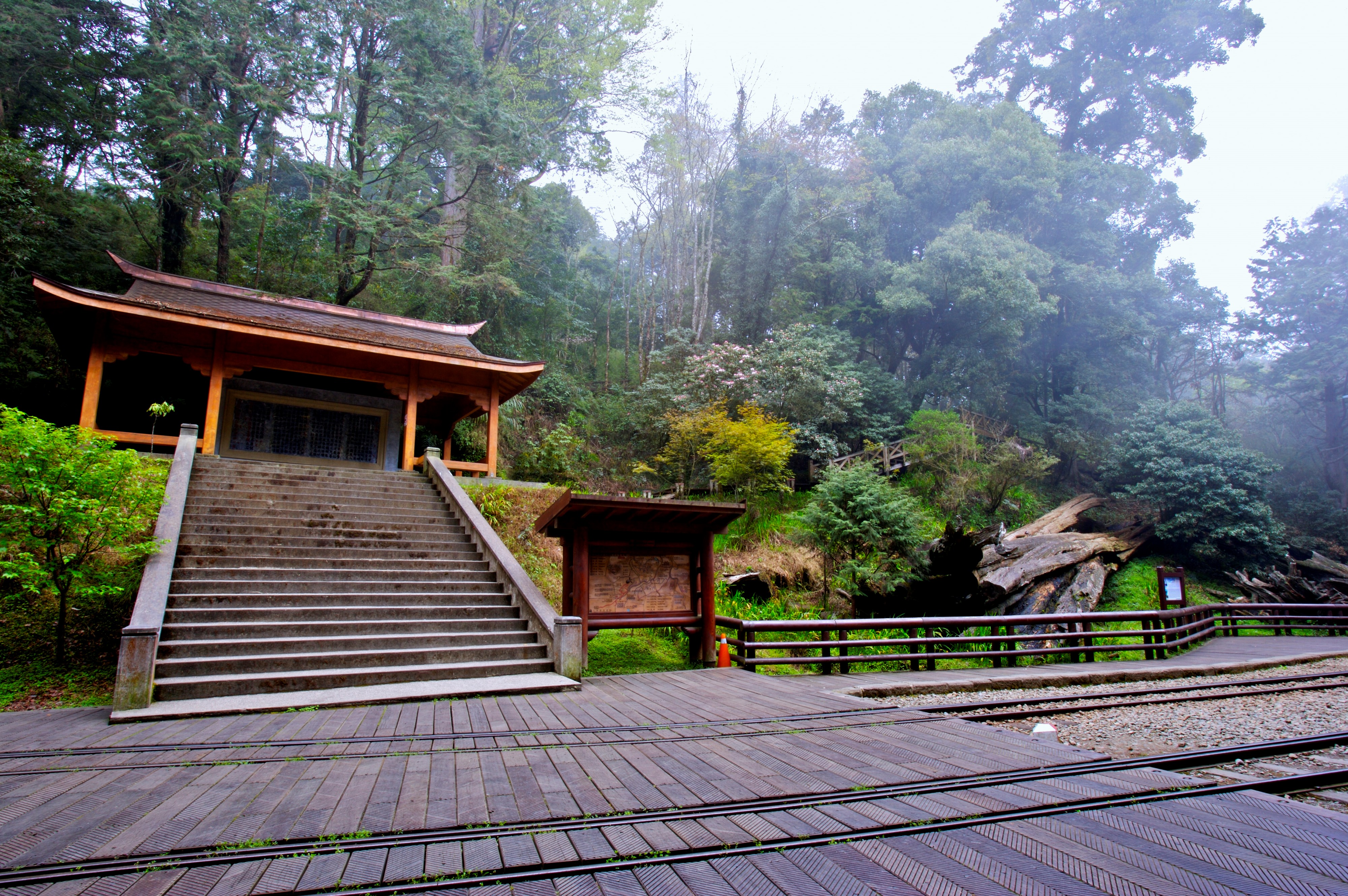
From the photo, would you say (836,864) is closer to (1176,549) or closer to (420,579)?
(420,579)

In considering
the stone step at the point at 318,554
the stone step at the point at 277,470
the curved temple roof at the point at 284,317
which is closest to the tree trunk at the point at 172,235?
the curved temple roof at the point at 284,317

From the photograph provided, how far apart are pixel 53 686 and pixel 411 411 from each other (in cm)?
784

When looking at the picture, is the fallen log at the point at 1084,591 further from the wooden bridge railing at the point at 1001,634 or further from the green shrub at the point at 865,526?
the green shrub at the point at 865,526

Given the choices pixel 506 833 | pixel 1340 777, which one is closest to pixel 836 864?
pixel 506 833

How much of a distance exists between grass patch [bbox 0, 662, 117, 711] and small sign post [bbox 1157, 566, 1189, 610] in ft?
49.9

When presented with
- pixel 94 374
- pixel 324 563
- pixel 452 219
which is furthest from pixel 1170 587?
pixel 452 219

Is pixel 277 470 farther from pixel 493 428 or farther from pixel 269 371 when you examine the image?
pixel 269 371

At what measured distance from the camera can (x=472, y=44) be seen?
18.9 meters

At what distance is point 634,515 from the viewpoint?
7.41 meters

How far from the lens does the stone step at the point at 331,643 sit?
239 inches

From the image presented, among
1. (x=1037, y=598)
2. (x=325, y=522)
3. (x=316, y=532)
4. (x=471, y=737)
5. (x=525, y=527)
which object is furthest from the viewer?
(x=1037, y=598)

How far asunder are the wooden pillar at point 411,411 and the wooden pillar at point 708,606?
7.54m

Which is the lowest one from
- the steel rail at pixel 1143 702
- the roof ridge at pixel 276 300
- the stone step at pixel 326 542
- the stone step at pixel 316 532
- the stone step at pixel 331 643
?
the steel rail at pixel 1143 702

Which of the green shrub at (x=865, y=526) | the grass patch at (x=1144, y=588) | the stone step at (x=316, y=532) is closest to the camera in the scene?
the stone step at (x=316, y=532)
